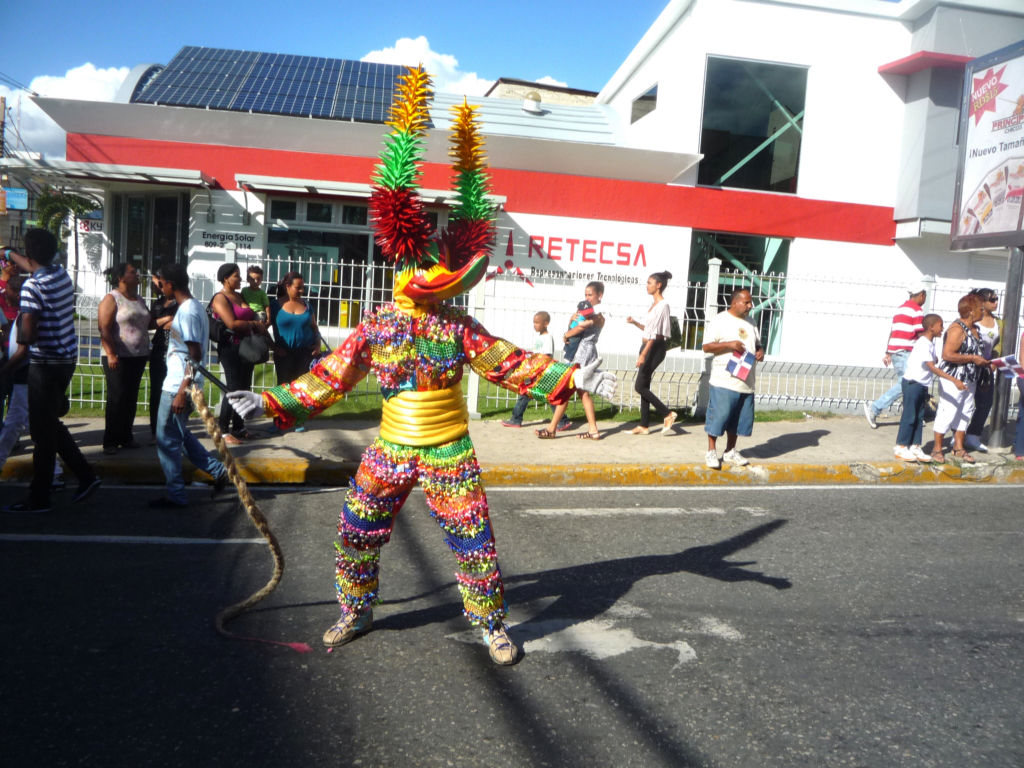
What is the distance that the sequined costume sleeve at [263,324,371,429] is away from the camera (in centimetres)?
368

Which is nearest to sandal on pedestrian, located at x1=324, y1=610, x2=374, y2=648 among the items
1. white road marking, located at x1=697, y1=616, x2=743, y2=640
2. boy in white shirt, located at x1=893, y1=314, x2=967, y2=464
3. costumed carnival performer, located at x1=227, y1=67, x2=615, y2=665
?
costumed carnival performer, located at x1=227, y1=67, x2=615, y2=665

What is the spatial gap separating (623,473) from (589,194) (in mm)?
9867

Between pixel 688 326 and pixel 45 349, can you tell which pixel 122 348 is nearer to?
pixel 45 349

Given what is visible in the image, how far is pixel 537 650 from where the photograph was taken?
3.81m

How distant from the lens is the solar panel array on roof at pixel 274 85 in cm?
1559

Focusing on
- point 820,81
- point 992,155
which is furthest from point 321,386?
point 820,81

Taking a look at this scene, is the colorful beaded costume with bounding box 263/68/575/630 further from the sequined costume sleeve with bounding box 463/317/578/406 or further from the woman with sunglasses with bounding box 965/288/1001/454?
the woman with sunglasses with bounding box 965/288/1001/454

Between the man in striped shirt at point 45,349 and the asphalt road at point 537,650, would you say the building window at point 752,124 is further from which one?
the man in striped shirt at point 45,349

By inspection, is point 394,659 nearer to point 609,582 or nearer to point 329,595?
point 329,595

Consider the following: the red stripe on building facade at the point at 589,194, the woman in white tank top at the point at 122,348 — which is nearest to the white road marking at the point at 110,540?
the woman in white tank top at the point at 122,348

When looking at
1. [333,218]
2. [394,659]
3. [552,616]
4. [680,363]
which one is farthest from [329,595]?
[333,218]

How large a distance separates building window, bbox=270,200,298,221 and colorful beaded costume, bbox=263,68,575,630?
42.2 feet

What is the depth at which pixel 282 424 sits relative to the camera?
372 cm

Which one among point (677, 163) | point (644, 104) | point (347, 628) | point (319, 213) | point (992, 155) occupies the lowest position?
point (347, 628)
